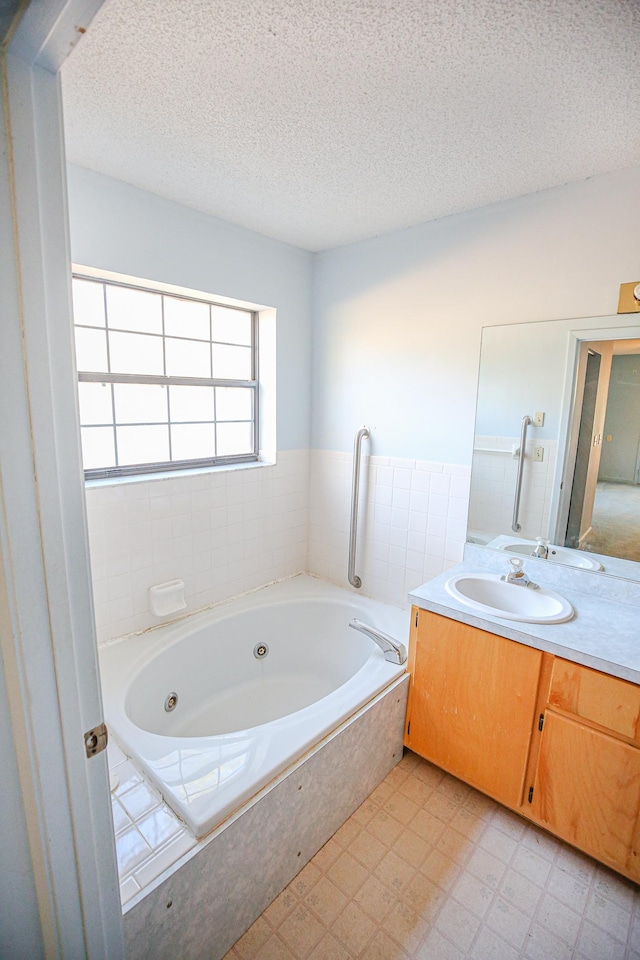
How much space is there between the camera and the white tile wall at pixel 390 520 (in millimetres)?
2293

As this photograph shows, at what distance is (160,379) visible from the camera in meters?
2.20

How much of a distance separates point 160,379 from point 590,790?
2.41m

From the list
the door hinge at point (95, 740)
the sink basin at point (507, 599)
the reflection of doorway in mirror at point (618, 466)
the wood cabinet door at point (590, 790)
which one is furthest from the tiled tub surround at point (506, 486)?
the door hinge at point (95, 740)

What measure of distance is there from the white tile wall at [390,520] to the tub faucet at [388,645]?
1.48 ft

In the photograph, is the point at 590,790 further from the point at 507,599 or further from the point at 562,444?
the point at 562,444

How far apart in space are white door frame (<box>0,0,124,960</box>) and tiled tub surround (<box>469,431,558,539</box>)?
1.84 metres

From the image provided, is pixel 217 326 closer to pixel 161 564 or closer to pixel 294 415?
pixel 294 415

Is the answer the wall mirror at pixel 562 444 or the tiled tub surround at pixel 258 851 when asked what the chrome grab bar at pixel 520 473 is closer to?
the wall mirror at pixel 562 444

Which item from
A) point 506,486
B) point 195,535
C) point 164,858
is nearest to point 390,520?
point 506,486

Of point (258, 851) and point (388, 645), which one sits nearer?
point (258, 851)

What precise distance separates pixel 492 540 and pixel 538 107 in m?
1.64

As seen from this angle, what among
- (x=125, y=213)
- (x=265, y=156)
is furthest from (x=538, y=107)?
(x=125, y=213)

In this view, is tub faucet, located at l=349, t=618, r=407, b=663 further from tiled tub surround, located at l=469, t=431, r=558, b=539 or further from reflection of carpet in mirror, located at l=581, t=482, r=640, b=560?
reflection of carpet in mirror, located at l=581, t=482, r=640, b=560

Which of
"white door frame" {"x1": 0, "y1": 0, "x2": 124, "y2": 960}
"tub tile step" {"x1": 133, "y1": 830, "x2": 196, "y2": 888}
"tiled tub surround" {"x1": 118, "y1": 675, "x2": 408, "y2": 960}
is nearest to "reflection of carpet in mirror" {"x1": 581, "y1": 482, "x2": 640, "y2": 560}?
"tiled tub surround" {"x1": 118, "y1": 675, "x2": 408, "y2": 960}
